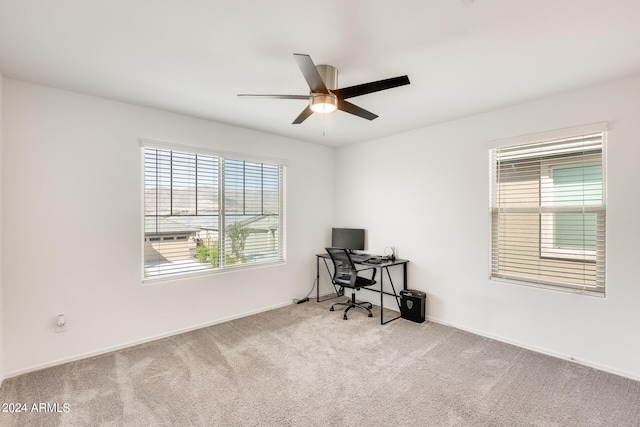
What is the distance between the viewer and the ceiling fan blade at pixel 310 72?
1.74 meters

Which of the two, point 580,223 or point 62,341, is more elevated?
point 580,223

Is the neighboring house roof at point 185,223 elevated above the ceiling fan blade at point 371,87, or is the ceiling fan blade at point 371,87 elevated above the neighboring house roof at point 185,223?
the ceiling fan blade at point 371,87

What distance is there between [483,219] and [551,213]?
0.64 metres

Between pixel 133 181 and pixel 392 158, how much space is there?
3.36m

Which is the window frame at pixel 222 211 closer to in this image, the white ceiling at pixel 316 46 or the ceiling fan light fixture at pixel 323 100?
the white ceiling at pixel 316 46

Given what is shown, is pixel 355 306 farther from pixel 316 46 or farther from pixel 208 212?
pixel 316 46

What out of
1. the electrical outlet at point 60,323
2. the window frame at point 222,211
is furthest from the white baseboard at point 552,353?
the electrical outlet at point 60,323

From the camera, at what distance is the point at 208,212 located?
3.81m

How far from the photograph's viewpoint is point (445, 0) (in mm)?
1640

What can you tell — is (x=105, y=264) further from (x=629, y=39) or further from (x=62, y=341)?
(x=629, y=39)

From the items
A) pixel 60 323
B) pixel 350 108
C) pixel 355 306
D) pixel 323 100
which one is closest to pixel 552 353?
pixel 355 306

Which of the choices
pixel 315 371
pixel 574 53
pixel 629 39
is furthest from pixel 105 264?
pixel 629 39

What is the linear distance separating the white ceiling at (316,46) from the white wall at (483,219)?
0.35 metres

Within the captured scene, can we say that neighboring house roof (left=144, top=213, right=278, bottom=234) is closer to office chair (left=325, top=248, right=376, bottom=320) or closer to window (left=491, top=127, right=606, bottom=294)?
office chair (left=325, top=248, right=376, bottom=320)
